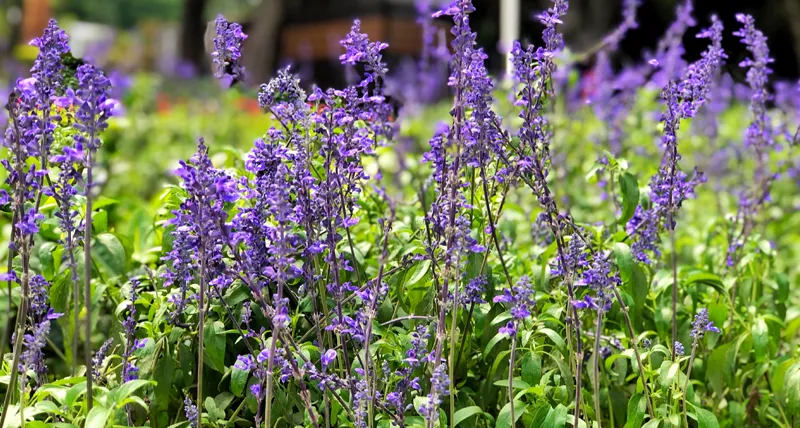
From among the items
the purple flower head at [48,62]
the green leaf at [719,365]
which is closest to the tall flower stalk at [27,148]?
the purple flower head at [48,62]

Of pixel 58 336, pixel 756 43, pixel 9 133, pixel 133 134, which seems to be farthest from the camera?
pixel 133 134

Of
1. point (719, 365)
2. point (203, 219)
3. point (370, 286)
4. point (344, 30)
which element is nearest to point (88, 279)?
point (203, 219)

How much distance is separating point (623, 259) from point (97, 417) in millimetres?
1548

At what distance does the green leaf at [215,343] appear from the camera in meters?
2.48

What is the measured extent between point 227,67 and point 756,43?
6.16ft

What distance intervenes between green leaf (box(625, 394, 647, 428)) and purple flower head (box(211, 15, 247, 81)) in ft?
4.66

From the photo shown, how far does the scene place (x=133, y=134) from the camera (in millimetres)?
9273

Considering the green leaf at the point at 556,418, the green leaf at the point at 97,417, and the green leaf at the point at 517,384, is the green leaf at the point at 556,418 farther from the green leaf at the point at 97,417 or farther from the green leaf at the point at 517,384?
the green leaf at the point at 97,417

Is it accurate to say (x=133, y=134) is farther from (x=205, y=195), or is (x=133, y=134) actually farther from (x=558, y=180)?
(x=205, y=195)

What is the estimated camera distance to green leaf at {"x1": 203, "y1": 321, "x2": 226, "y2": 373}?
2.48 m

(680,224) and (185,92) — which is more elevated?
(185,92)

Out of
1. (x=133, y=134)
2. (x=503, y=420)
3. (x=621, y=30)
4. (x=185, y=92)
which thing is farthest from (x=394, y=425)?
(x=185, y=92)

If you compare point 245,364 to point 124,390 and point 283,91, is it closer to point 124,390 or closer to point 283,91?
point 124,390

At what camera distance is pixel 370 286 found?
2.33 m
